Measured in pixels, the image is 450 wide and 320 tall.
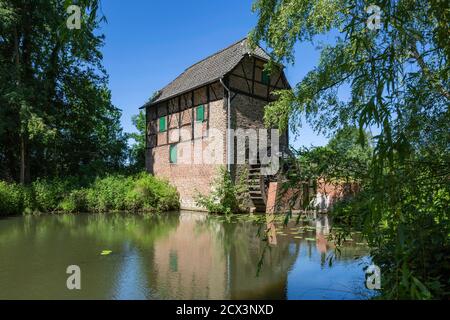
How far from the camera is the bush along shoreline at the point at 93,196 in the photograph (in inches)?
564

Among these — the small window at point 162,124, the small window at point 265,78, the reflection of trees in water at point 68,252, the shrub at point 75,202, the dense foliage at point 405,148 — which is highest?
the small window at point 265,78

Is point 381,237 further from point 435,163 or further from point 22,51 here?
point 22,51

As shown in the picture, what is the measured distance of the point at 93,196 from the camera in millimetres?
15148

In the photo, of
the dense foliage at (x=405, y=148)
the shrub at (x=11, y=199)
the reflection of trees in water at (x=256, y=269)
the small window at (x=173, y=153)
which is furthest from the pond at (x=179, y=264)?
the small window at (x=173, y=153)

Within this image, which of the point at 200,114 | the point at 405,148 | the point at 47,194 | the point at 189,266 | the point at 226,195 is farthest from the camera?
the point at 200,114

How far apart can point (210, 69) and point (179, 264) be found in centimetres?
1161

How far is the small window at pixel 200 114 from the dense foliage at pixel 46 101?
4955mm

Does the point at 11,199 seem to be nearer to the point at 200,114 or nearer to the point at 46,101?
the point at 46,101

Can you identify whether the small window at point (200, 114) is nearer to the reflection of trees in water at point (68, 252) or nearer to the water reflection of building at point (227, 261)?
the reflection of trees in water at point (68, 252)

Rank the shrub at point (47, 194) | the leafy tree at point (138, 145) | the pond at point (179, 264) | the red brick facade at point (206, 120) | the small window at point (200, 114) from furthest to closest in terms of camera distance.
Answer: the leafy tree at point (138, 145) < the small window at point (200, 114) < the shrub at point (47, 194) < the red brick facade at point (206, 120) < the pond at point (179, 264)

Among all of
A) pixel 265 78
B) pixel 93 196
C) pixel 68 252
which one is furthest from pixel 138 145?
pixel 68 252

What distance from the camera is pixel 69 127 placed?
1852 centimetres

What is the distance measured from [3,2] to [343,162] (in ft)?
51.6
